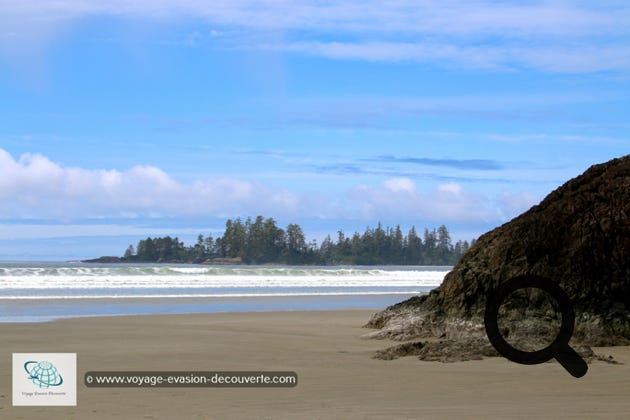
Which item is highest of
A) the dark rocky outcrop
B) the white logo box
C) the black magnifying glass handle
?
the dark rocky outcrop

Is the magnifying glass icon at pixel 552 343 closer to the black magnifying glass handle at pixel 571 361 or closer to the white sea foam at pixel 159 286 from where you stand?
the black magnifying glass handle at pixel 571 361

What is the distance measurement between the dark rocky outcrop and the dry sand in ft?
3.01

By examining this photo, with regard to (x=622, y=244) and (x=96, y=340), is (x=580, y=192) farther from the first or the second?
(x=96, y=340)

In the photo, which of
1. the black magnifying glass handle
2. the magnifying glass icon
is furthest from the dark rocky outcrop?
the black magnifying glass handle

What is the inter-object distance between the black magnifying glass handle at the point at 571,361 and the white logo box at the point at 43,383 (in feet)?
20.7

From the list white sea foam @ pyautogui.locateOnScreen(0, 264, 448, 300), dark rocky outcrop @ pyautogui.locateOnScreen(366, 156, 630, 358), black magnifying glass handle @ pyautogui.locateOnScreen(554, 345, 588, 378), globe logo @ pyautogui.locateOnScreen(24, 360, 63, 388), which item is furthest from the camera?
white sea foam @ pyautogui.locateOnScreen(0, 264, 448, 300)

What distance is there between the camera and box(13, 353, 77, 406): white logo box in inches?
354

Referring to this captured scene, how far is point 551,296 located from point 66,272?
50117 mm

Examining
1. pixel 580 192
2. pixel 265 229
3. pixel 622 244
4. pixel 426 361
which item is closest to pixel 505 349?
pixel 426 361

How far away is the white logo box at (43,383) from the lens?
9000 mm

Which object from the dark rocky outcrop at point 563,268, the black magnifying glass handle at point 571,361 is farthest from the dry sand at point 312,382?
the dark rocky outcrop at point 563,268

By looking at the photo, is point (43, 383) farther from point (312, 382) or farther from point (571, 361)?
point (571, 361)

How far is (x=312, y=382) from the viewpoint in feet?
34.7

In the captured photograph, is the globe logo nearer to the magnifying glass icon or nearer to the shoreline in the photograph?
the magnifying glass icon
